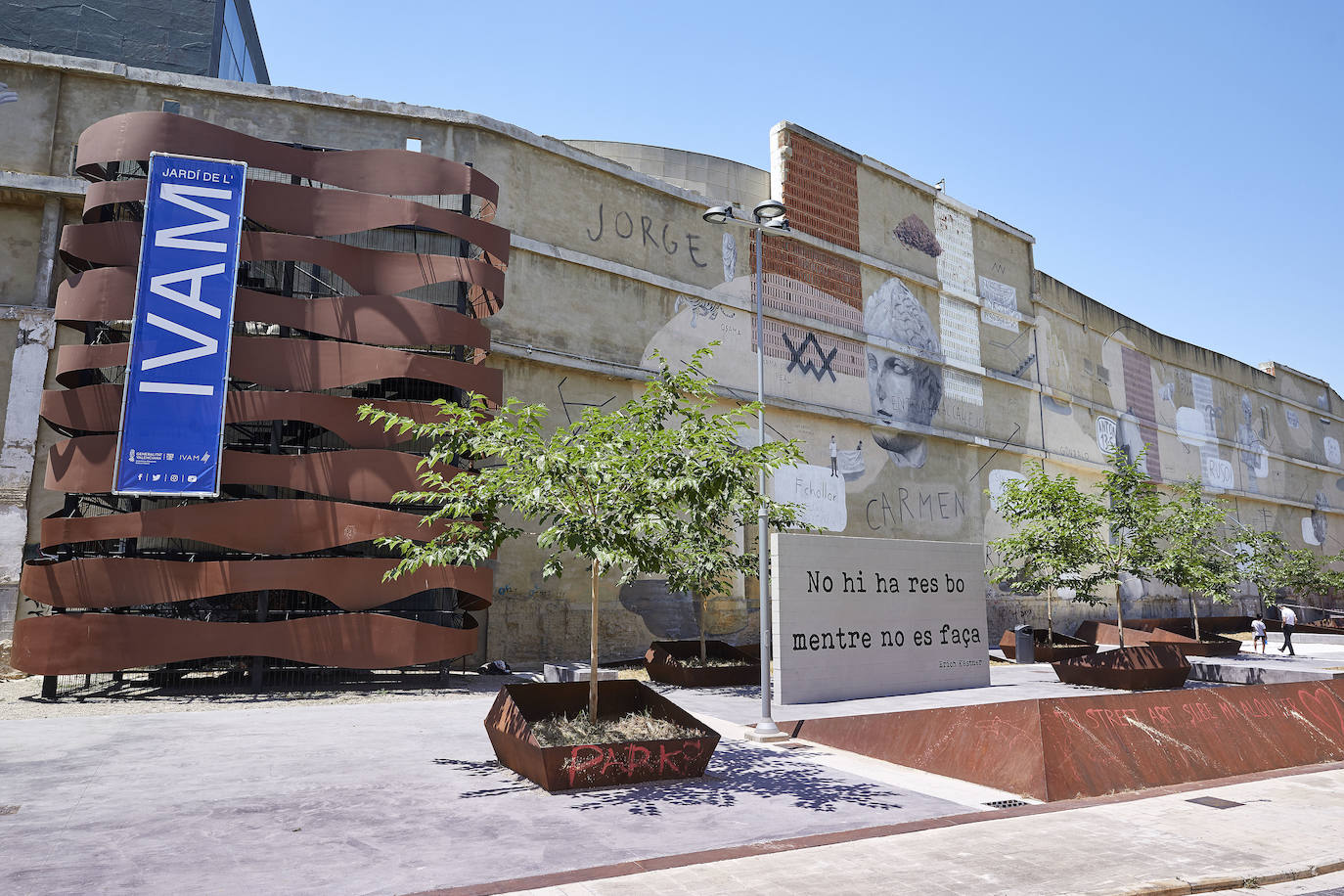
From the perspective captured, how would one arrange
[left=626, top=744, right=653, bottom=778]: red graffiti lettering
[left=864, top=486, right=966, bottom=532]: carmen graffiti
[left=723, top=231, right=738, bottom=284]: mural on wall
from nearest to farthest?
[left=626, top=744, right=653, bottom=778]: red graffiti lettering
[left=723, top=231, right=738, bottom=284]: mural on wall
[left=864, top=486, right=966, bottom=532]: carmen graffiti

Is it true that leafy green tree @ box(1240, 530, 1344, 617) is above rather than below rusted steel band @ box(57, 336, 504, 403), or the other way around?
below

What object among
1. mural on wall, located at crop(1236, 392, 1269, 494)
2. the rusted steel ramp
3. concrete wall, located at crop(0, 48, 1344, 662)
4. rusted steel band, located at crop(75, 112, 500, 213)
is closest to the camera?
the rusted steel ramp

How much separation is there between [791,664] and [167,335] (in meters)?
15.3

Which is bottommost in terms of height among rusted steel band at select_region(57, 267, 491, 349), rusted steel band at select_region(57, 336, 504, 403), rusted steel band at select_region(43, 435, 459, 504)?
rusted steel band at select_region(43, 435, 459, 504)

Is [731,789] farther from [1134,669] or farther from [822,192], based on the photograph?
[822,192]

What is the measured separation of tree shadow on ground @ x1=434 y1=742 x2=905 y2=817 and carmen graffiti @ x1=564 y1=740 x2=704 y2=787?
137 millimetres

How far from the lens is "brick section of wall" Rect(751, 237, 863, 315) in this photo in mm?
35562

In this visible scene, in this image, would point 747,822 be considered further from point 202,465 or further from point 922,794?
point 202,465

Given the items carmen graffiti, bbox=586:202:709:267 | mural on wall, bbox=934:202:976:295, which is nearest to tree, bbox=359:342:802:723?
carmen graffiti, bbox=586:202:709:267

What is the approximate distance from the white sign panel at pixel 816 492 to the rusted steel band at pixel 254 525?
56.4ft

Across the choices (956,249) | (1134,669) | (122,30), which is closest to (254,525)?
(1134,669)

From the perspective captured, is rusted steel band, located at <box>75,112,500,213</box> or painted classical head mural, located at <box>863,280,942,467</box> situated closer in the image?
rusted steel band, located at <box>75,112,500,213</box>

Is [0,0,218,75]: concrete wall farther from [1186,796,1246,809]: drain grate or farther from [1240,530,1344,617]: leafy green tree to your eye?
[1240,530,1344,617]: leafy green tree

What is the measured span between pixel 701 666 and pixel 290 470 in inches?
422
